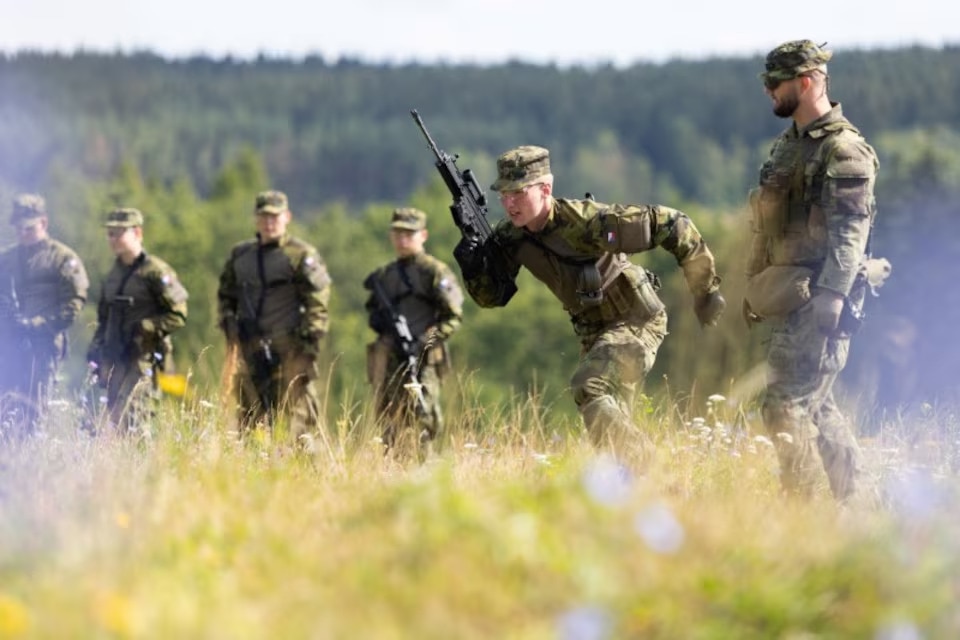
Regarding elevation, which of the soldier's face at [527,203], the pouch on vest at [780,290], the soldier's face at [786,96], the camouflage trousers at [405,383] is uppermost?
the soldier's face at [786,96]

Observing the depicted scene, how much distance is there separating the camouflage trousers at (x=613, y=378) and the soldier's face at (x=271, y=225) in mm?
4587

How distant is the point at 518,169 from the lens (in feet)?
21.3

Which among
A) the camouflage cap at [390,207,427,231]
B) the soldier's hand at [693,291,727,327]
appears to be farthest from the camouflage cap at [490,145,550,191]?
the camouflage cap at [390,207,427,231]

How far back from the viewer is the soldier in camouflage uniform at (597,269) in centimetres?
645

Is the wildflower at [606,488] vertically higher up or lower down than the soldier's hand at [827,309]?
lower down

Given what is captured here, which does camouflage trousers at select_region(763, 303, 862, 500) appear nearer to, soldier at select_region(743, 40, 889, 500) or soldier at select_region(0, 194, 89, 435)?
soldier at select_region(743, 40, 889, 500)

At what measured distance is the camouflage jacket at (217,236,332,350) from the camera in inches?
432

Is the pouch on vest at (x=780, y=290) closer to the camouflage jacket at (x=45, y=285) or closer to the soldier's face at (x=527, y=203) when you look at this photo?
the soldier's face at (x=527, y=203)

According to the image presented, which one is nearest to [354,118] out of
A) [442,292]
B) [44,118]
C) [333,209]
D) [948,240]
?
[44,118]

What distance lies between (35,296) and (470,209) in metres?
4.83

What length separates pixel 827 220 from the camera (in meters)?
5.83

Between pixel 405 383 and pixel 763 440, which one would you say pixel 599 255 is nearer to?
pixel 763 440

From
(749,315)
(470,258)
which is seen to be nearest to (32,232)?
(470,258)

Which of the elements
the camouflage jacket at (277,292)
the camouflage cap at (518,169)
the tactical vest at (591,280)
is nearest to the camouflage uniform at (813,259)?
the tactical vest at (591,280)
